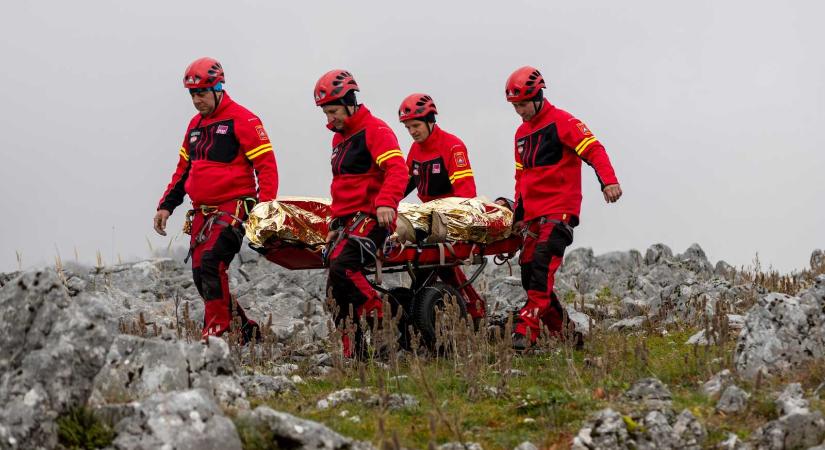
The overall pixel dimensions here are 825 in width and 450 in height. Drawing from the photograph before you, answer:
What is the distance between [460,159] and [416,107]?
2.28 ft

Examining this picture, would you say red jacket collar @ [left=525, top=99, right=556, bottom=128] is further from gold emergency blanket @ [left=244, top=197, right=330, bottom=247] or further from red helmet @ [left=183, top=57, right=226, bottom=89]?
red helmet @ [left=183, top=57, right=226, bottom=89]

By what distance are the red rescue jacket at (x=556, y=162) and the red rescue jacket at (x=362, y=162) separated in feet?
5.00

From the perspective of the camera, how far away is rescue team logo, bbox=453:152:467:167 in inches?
445

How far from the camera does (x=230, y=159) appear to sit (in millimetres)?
10867

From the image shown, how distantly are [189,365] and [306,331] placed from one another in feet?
20.7

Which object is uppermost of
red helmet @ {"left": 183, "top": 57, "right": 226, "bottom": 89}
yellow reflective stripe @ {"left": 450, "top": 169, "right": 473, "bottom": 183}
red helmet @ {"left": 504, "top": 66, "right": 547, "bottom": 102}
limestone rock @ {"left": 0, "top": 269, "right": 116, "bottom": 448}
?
red helmet @ {"left": 183, "top": 57, "right": 226, "bottom": 89}

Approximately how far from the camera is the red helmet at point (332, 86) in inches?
393

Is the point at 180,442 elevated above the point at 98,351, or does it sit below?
below

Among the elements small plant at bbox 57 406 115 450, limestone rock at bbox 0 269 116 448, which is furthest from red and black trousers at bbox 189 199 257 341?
small plant at bbox 57 406 115 450

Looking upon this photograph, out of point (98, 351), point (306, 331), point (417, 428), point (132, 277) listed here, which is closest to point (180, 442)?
point (98, 351)

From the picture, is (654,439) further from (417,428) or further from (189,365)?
(189,365)

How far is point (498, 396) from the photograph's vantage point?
7777 millimetres

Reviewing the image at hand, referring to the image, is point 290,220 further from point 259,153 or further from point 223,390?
point 223,390

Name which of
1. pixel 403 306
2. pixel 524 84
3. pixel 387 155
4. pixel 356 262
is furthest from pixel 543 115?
pixel 356 262
